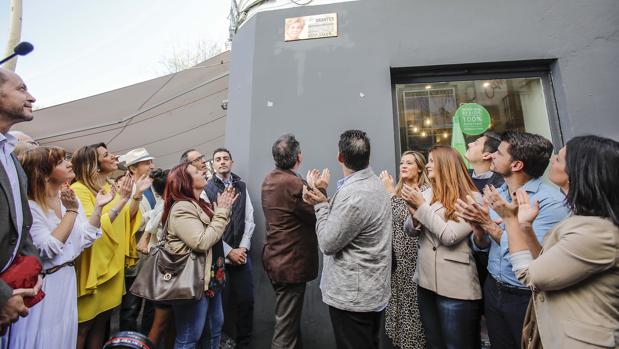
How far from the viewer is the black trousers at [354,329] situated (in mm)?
2129

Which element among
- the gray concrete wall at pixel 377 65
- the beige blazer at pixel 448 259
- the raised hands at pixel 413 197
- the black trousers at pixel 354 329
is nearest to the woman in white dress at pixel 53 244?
the gray concrete wall at pixel 377 65

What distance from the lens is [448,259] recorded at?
2.22 m

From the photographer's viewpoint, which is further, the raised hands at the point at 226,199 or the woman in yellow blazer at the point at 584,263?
the raised hands at the point at 226,199

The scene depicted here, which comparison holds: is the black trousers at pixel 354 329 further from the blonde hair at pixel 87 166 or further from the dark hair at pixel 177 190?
the blonde hair at pixel 87 166

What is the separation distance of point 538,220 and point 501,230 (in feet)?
0.75

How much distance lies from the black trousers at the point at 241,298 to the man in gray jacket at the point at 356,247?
1.36 meters

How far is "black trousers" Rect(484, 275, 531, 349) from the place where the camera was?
1924mm

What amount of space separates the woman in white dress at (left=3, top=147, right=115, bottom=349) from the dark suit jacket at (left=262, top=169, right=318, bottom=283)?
1.41 metres

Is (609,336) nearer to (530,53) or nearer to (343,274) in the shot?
(343,274)

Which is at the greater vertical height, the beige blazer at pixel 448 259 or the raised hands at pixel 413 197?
the raised hands at pixel 413 197

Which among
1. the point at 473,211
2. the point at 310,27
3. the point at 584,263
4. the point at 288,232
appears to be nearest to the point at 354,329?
the point at 288,232

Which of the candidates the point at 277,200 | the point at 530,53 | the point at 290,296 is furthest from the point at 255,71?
the point at 530,53

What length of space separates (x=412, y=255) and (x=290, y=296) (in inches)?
47.5

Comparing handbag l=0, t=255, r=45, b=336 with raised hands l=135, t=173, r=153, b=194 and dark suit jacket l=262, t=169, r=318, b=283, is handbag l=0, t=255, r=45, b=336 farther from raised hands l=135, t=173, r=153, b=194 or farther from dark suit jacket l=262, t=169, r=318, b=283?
dark suit jacket l=262, t=169, r=318, b=283
